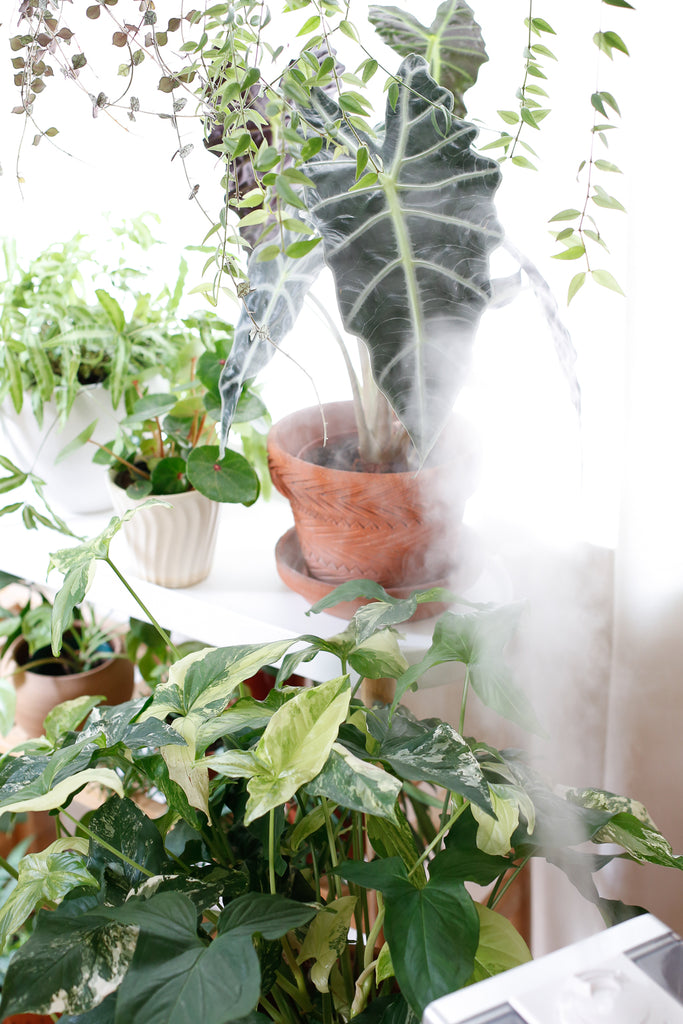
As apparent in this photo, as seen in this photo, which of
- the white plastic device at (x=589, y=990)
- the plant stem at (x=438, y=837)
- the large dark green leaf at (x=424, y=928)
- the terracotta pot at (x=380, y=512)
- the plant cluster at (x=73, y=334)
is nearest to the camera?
the white plastic device at (x=589, y=990)

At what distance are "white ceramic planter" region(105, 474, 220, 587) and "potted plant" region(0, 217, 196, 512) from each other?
12cm

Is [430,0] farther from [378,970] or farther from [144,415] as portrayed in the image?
[378,970]

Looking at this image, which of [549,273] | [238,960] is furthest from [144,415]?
[238,960]

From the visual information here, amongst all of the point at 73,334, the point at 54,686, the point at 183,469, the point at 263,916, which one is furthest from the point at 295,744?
the point at 54,686

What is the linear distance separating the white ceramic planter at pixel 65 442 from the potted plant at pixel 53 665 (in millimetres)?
304

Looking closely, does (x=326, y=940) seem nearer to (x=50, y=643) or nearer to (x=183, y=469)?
(x=183, y=469)

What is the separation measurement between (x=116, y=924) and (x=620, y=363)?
25.9 inches

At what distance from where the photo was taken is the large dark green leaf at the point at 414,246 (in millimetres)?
546

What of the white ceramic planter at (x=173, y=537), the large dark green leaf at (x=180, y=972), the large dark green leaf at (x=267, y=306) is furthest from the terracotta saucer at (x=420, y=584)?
the large dark green leaf at (x=180, y=972)

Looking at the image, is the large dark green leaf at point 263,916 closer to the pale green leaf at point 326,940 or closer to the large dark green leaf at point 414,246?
the pale green leaf at point 326,940

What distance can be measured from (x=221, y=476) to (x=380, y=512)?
176 millimetres

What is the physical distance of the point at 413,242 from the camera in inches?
21.8

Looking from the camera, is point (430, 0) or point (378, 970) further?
point (430, 0)

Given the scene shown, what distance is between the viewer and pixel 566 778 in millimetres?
938
